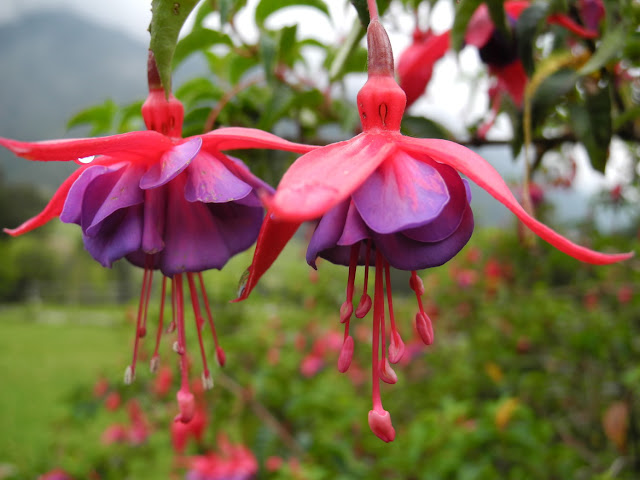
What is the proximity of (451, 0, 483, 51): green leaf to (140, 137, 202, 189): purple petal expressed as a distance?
285 mm

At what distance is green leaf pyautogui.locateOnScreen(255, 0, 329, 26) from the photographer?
22.9 inches

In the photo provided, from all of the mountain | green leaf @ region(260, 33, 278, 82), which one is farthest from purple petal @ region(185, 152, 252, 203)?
the mountain

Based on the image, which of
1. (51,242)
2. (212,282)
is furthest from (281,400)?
(51,242)

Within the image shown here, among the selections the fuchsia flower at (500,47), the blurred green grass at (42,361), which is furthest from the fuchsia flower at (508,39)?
the blurred green grass at (42,361)

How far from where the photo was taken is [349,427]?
4.60 feet

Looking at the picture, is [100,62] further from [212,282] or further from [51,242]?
[212,282]

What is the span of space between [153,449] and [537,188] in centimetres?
197

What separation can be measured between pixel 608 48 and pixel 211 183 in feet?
1.16

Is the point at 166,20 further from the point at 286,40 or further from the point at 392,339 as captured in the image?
the point at 286,40

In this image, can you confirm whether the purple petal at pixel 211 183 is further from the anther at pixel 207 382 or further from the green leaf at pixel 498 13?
the green leaf at pixel 498 13

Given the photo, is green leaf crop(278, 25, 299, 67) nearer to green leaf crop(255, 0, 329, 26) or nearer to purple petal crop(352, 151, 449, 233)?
green leaf crop(255, 0, 329, 26)

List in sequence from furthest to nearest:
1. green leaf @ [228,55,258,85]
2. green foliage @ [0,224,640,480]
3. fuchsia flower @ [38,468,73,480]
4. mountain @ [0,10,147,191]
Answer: mountain @ [0,10,147,191], fuchsia flower @ [38,468,73,480], green foliage @ [0,224,640,480], green leaf @ [228,55,258,85]

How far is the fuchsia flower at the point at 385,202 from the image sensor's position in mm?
200

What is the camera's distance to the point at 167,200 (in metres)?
0.31
